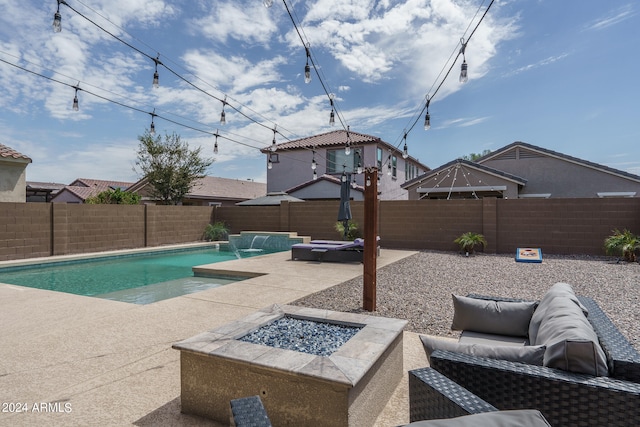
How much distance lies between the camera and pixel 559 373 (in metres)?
1.91

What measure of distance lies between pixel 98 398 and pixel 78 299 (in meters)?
4.04

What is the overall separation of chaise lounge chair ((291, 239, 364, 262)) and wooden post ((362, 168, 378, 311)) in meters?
5.35

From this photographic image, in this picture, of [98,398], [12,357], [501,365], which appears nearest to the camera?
[501,365]

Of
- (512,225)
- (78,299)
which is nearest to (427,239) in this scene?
(512,225)

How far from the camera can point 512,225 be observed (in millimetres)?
12859

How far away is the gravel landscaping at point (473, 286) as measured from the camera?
17.0 ft

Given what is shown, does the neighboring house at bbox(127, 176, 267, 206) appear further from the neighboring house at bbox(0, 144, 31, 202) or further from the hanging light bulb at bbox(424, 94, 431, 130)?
the hanging light bulb at bbox(424, 94, 431, 130)

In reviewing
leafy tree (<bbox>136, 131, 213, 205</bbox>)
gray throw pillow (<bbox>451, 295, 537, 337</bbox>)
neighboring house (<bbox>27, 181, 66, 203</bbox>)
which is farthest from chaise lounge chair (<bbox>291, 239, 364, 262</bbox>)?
neighboring house (<bbox>27, 181, 66, 203</bbox>)

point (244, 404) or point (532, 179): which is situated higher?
point (532, 179)

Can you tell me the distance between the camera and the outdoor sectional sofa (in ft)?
5.80

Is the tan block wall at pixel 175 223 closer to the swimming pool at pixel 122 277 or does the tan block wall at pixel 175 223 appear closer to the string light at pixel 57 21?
the swimming pool at pixel 122 277

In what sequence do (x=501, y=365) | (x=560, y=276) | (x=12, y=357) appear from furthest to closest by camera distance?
(x=560, y=276)
(x=12, y=357)
(x=501, y=365)

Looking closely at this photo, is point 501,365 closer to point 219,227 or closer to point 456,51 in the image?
point 456,51

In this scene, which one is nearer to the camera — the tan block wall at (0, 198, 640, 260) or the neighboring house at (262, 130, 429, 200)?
the tan block wall at (0, 198, 640, 260)
